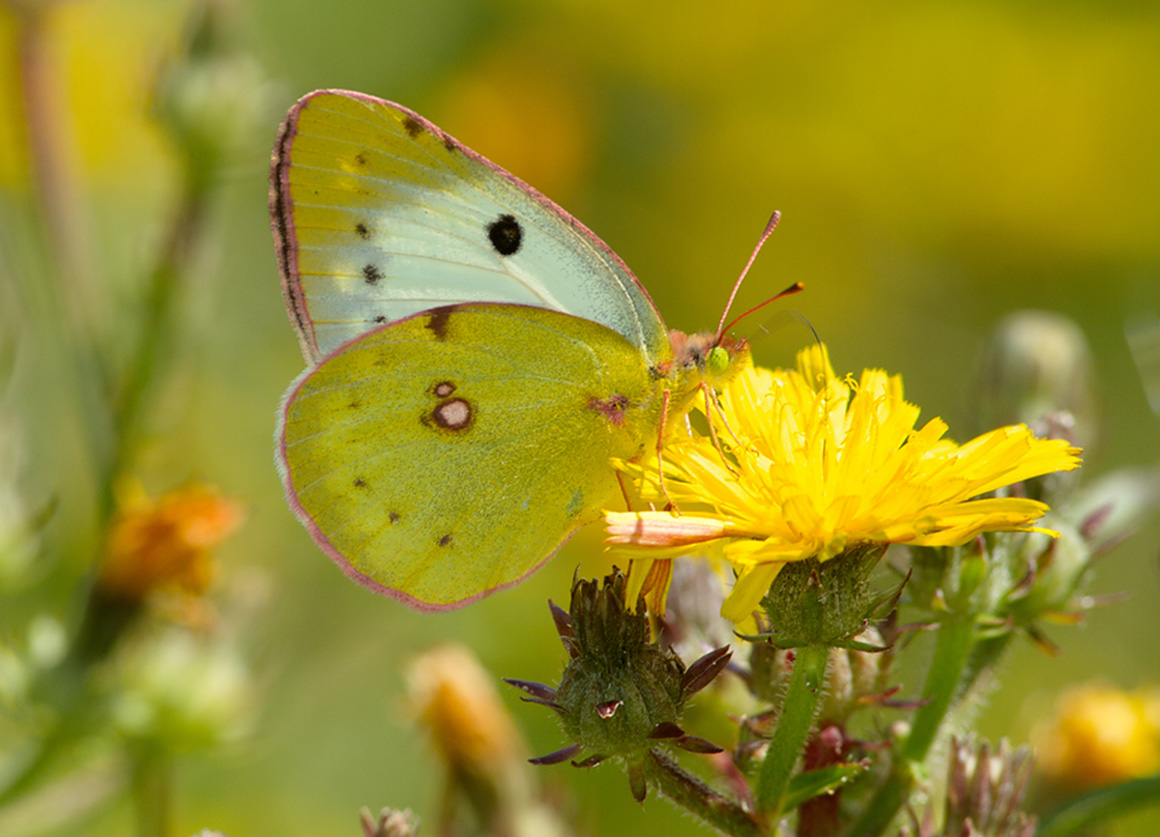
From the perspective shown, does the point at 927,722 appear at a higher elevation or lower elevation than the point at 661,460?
lower

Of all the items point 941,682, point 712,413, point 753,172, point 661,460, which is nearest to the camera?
point 941,682

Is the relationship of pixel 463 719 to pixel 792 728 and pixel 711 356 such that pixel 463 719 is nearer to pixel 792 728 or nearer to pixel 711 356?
pixel 711 356

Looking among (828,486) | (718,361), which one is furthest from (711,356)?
(828,486)

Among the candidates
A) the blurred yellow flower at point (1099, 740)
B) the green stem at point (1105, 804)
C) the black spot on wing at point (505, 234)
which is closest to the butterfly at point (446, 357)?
the black spot on wing at point (505, 234)

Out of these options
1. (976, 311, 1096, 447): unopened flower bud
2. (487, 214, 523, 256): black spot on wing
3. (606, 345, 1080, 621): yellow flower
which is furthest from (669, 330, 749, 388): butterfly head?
(976, 311, 1096, 447): unopened flower bud

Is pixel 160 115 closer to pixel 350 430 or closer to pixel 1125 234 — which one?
pixel 350 430

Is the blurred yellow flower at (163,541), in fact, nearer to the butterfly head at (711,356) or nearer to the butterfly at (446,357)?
the butterfly at (446,357)

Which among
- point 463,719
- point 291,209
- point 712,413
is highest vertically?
point 291,209
